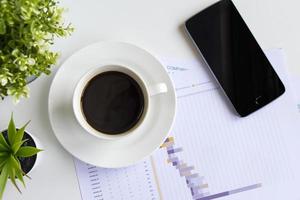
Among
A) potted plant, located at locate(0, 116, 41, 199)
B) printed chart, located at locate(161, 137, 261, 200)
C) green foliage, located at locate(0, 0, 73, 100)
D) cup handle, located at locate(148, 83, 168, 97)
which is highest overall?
green foliage, located at locate(0, 0, 73, 100)

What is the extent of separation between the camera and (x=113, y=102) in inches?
29.2

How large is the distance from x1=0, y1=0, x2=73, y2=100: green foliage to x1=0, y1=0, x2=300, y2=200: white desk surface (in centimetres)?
16

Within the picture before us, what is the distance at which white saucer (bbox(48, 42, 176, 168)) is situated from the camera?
734 millimetres

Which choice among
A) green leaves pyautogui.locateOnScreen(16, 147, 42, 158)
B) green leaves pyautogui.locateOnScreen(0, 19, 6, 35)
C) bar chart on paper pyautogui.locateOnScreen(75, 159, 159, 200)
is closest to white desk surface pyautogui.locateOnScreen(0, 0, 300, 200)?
bar chart on paper pyautogui.locateOnScreen(75, 159, 159, 200)

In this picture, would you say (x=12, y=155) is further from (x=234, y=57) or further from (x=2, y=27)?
(x=234, y=57)

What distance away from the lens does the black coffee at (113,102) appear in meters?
0.73

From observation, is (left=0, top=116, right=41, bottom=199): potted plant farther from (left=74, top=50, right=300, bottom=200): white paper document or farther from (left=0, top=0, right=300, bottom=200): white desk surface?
(left=74, top=50, right=300, bottom=200): white paper document

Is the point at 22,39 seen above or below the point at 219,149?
above

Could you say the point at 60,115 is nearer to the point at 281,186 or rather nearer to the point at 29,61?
the point at 29,61

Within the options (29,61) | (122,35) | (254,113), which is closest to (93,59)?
(122,35)

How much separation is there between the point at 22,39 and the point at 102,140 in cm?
25

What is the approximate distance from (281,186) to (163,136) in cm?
26

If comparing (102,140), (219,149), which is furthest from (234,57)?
(102,140)

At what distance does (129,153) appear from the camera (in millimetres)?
739
